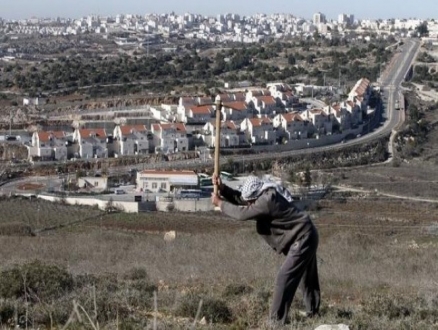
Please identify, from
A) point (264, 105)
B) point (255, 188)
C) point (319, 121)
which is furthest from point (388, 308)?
point (264, 105)

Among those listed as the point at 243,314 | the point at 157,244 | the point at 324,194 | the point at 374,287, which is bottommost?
the point at 324,194

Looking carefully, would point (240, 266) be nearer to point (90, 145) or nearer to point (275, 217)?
point (275, 217)

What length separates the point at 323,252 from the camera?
1246cm

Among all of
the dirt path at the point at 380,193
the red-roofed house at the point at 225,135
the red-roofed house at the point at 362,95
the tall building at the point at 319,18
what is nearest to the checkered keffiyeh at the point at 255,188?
the dirt path at the point at 380,193

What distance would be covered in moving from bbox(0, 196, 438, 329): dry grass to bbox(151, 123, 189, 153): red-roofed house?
41.9 ft

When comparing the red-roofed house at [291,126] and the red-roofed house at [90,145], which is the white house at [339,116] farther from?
the red-roofed house at [90,145]

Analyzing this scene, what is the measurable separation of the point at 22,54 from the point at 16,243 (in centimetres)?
6806

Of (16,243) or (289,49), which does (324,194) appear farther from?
(289,49)

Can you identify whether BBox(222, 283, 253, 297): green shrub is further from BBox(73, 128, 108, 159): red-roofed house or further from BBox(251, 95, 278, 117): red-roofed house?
BBox(251, 95, 278, 117): red-roofed house

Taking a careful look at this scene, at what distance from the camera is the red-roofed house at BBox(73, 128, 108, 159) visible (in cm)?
3431

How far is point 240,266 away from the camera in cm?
1020

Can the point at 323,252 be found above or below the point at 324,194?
above

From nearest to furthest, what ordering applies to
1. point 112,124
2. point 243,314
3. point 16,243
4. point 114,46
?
point 243,314, point 16,243, point 112,124, point 114,46

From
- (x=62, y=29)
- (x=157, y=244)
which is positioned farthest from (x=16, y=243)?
(x=62, y=29)
